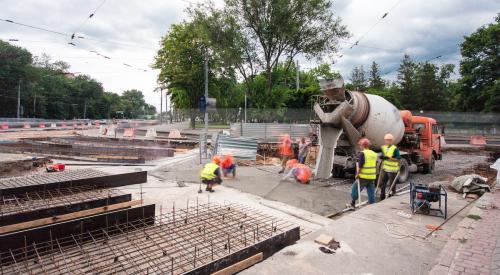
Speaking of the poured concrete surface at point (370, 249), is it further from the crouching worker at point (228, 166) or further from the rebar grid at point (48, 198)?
the crouching worker at point (228, 166)

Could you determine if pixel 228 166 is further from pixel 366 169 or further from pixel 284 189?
pixel 366 169

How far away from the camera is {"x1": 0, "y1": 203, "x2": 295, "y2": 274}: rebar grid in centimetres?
396

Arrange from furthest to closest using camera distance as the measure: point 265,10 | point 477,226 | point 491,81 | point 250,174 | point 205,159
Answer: point 491,81 → point 265,10 → point 205,159 → point 250,174 → point 477,226

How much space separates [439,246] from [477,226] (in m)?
1.34

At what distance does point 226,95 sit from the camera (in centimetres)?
4750

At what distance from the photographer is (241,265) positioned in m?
3.82

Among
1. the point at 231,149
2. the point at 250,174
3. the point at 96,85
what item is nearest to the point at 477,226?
the point at 250,174

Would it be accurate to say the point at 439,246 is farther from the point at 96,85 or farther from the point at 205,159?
the point at 96,85

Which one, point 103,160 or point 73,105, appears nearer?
point 103,160

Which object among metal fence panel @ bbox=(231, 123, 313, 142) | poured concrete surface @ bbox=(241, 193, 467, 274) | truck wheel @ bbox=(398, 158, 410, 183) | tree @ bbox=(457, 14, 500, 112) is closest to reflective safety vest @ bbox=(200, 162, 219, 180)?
poured concrete surface @ bbox=(241, 193, 467, 274)

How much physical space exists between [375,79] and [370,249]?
73.4 meters

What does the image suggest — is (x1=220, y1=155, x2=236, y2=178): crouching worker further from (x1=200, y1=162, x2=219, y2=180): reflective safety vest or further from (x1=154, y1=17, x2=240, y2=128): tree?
(x1=154, y1=17, x2=240, y2=128): tree

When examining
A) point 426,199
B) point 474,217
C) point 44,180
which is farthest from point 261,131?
point 474,217

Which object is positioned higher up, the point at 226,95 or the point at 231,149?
the point at 226,95
